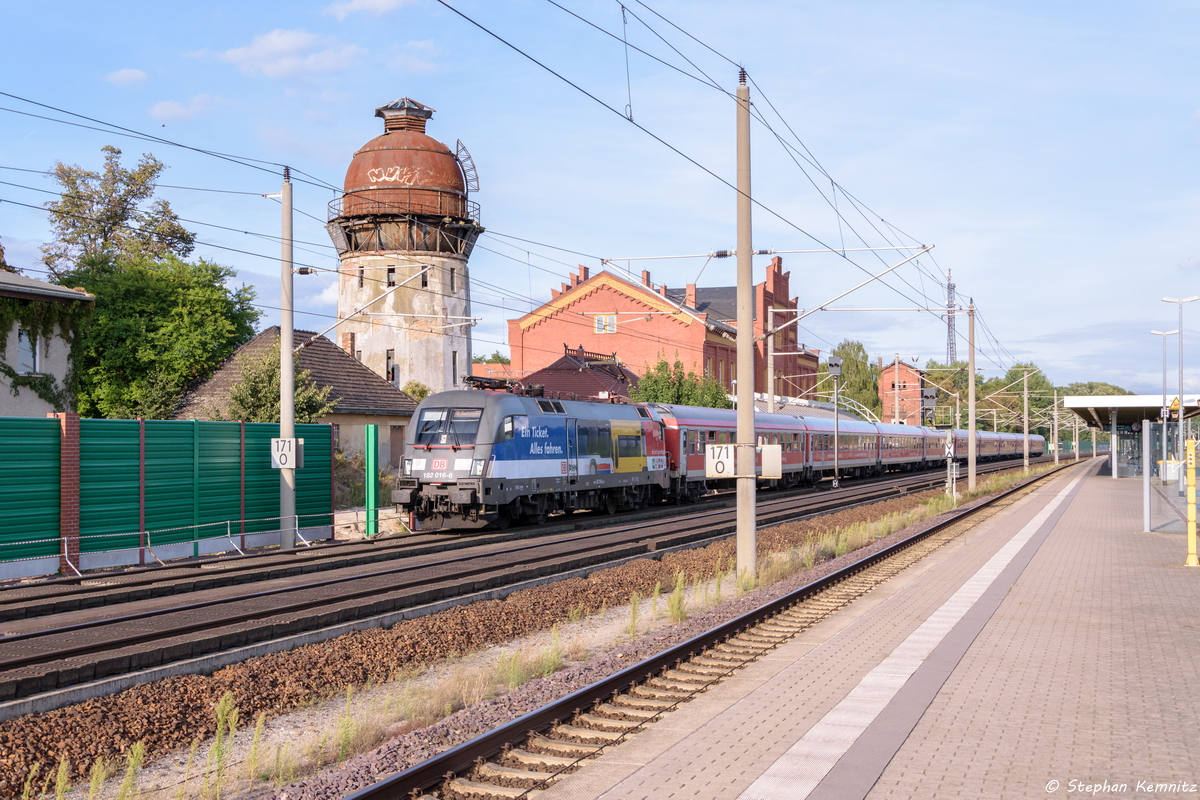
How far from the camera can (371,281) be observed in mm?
49156

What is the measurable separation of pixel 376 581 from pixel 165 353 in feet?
94.1

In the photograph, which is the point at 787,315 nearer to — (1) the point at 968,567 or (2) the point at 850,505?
(2) the point at 850,505

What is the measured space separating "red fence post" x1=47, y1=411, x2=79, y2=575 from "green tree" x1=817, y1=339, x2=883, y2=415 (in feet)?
260

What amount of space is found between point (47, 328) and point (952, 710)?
3394 cm

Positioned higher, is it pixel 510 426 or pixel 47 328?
pixel 47 328

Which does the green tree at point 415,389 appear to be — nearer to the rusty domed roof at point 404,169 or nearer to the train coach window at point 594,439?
the rusty domed roof at point 404,169

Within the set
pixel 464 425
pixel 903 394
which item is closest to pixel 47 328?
pixel 464 425

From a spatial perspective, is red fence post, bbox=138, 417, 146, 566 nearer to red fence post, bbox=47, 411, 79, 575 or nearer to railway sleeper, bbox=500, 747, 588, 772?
red fence post, bbox=47, 411, 79, 575

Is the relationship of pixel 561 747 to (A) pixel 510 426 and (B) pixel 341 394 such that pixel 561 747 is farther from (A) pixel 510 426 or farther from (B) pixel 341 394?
(B) pixel 341 394

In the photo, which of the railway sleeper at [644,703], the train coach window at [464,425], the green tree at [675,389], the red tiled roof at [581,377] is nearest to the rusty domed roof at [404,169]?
the green tree at [675,389]

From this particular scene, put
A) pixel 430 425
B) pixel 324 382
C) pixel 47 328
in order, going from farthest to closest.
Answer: pixel 324 382 < pixel 47 328 < pixel 430 425

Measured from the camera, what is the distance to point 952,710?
26.5 feet

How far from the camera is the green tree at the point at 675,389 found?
189ft

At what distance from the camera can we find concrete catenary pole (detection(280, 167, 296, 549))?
70.8ft
